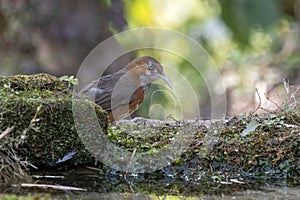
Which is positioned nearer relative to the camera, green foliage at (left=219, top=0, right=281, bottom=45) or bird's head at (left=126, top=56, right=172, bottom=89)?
green foliage at (left=219, top=0, right=281, bottom=45)

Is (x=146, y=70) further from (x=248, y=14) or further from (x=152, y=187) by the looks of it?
(x=248, y=14)

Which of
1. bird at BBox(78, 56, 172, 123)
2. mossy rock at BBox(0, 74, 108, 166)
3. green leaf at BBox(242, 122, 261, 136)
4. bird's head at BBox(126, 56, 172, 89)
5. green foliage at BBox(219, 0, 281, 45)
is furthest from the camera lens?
bird's head at BBox(126, 56, 172, 89)

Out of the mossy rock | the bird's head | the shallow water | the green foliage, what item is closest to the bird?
the bird's head

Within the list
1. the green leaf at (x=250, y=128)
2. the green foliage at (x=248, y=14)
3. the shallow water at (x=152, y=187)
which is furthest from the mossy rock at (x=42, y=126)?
the green foliage at (x=248, y=14)

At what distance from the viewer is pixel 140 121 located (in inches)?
159

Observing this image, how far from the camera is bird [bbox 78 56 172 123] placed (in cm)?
479

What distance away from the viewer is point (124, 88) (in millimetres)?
5070

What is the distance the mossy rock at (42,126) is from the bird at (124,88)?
1.49 metres

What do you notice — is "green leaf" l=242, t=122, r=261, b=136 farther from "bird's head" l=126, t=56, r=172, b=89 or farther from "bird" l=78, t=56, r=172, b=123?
"bird's head" l=126, t=56, r=172, b=89

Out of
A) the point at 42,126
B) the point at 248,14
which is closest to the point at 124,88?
the point at 42,126

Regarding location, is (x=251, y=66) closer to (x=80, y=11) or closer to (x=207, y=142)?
(x=80, y=11)

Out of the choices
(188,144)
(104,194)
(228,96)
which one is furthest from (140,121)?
(228,96)

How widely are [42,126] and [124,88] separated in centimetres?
220

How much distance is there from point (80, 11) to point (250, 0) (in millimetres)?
6080
